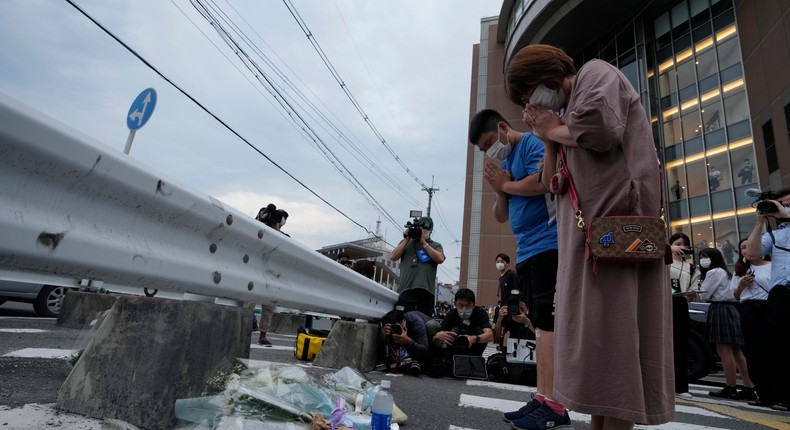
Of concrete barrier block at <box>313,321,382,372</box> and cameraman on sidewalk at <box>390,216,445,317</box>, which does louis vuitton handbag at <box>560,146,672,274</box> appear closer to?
concrete barrier block at <box>313,321,382,372</box>

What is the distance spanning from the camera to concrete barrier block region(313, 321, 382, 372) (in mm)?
3717

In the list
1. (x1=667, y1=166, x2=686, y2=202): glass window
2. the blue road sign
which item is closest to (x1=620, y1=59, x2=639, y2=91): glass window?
(x1=667, y1=166, x2=686, y2=202): glass window

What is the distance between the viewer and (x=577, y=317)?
1441 mm

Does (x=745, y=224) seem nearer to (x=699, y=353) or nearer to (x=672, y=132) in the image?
(x=672, y=132)

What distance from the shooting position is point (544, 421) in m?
2.12

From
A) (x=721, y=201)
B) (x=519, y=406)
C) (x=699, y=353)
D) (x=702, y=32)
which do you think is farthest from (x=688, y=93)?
(x=519, y=406)

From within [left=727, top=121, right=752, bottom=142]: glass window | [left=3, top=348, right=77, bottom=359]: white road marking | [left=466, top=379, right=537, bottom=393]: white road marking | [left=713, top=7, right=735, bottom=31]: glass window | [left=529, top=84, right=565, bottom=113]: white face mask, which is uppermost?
[left=713, top=7, right=735, bottom=31]: glass window

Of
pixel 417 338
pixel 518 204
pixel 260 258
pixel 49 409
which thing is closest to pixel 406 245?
pixel 417 338

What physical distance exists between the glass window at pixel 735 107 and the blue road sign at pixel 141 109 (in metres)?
19.0

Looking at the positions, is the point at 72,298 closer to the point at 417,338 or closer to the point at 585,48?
the point at 417,338

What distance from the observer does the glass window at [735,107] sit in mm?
15164

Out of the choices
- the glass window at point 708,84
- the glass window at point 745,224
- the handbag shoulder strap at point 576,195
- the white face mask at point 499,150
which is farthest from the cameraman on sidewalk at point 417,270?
the glass window at point 708,84

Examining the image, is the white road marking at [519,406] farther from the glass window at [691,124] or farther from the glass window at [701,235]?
the glass window at [691,124]

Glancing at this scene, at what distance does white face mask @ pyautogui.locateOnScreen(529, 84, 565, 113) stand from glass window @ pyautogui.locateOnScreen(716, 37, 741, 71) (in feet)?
63.6
